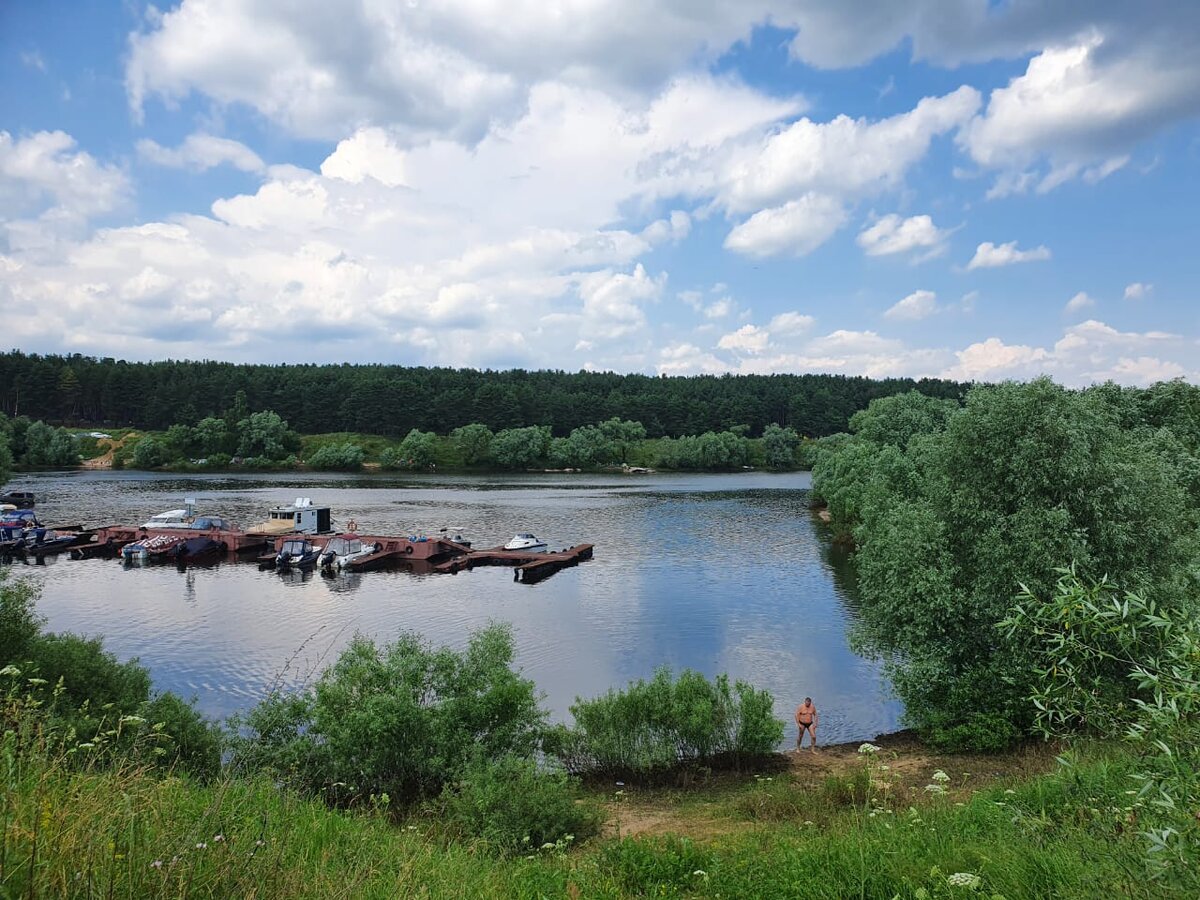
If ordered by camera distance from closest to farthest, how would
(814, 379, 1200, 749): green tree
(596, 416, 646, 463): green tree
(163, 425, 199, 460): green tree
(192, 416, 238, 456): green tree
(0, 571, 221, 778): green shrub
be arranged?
(0, 571, 221, 778): green shrub → (814, 379, 1200, 749): green tree → (192, 416, 238, 456): green tree → (163, 425, 199, 460): green tree → (596, 416, 646, 463): green tree

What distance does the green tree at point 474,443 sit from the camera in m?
137

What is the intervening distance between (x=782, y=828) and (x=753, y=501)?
3052 inches

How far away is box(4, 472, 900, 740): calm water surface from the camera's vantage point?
1140 inches

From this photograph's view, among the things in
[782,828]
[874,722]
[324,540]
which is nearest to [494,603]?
[324,540]

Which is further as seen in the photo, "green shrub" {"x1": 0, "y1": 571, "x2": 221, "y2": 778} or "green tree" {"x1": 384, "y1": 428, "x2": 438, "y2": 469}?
"green tree" {"x1": 384, "y1": 428, "x2": 438, "y2": 469}

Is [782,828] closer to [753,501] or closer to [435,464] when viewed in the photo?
[753,501]

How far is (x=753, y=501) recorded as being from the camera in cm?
8912

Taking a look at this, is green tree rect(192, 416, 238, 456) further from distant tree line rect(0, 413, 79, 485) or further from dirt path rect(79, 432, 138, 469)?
distant tree line rect(0, 413, 79, 485)

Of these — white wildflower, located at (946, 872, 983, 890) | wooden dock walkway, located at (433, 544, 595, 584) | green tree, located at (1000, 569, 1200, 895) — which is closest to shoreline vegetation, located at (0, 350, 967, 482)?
wooden dock walkway, located at (433, 544, 595, 584)

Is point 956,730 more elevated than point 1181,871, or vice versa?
point 1181,871

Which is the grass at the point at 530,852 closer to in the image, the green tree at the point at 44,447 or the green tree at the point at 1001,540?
the green tree at the point at 1001,540

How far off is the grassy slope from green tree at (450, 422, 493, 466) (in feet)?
406

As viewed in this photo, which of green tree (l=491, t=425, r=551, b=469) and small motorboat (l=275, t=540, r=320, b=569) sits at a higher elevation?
green tree (l=491, t=425, r=551, b=469)

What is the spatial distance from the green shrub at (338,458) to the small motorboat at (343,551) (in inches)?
3088
